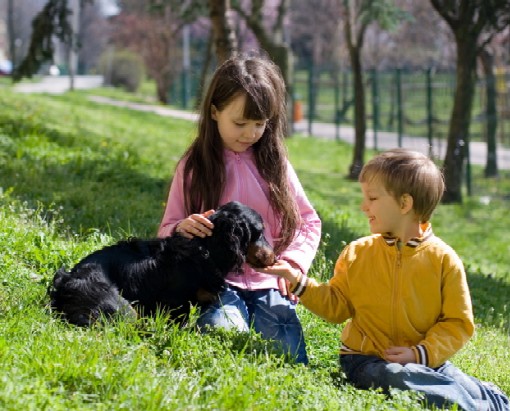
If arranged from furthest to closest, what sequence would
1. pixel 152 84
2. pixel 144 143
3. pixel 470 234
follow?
pixel 152 84 < pixel 144 143 < pixel 470 234

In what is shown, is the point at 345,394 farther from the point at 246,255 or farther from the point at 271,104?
the point at 271,104

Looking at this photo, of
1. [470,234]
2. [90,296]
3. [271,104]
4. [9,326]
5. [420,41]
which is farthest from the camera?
[420,41]

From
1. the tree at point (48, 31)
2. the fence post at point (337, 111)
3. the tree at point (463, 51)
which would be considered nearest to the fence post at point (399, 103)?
the tree at point (463, 51)

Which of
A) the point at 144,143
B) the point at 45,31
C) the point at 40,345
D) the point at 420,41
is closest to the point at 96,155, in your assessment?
the point at 45,31

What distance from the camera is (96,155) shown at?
11914mm

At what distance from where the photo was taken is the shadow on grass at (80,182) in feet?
26.8

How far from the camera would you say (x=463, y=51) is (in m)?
15.4

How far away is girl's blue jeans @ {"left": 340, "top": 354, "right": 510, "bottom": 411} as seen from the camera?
14.9 feet

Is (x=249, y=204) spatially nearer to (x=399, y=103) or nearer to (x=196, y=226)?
(x=196, y=226)

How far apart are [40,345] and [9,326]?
0.36 metres

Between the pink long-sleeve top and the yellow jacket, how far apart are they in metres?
0.40

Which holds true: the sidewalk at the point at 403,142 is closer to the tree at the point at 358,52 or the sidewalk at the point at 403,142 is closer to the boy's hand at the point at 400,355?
the tree at the point at 358,52

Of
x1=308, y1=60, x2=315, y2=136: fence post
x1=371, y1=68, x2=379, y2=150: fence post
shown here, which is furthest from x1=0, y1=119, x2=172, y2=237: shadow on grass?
x1=308, y1=60, x2=315, y2=136: fence post

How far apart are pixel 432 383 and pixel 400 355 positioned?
0.70ft
